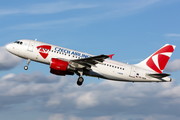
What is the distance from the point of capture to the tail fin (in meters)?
38.3

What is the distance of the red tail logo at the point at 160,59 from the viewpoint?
38.3m

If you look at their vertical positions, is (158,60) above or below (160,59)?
below

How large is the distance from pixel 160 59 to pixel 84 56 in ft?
39.0

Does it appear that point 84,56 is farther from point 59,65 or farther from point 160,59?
point 160,59

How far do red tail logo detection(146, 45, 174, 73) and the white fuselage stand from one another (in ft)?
6.09

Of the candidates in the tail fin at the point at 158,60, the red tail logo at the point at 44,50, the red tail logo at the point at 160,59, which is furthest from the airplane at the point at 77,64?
the red tail logo at the point at 160,59

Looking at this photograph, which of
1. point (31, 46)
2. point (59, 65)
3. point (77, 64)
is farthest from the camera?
point (31, 46)

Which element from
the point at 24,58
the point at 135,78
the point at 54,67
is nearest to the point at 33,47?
the point at 24,58

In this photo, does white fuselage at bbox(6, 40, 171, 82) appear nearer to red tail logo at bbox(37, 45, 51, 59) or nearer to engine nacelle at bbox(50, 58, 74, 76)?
red tail logo at bbox(37, 45, 51, 59)

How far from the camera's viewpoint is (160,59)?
38.8 metres

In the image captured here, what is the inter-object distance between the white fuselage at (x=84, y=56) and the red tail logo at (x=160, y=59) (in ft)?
6.09

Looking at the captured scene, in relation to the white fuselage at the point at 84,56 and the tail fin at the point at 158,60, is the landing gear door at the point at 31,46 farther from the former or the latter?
the tail fin at the point at 158,60

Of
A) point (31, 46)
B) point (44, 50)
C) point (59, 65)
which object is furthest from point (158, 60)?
point (31, 46)

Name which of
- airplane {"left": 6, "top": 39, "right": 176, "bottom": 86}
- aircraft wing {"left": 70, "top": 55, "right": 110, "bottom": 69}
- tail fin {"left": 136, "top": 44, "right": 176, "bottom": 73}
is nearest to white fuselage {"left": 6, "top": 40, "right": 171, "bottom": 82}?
airplane {"left": 6, "top": 39, "right": 176, "bottom": 86}
